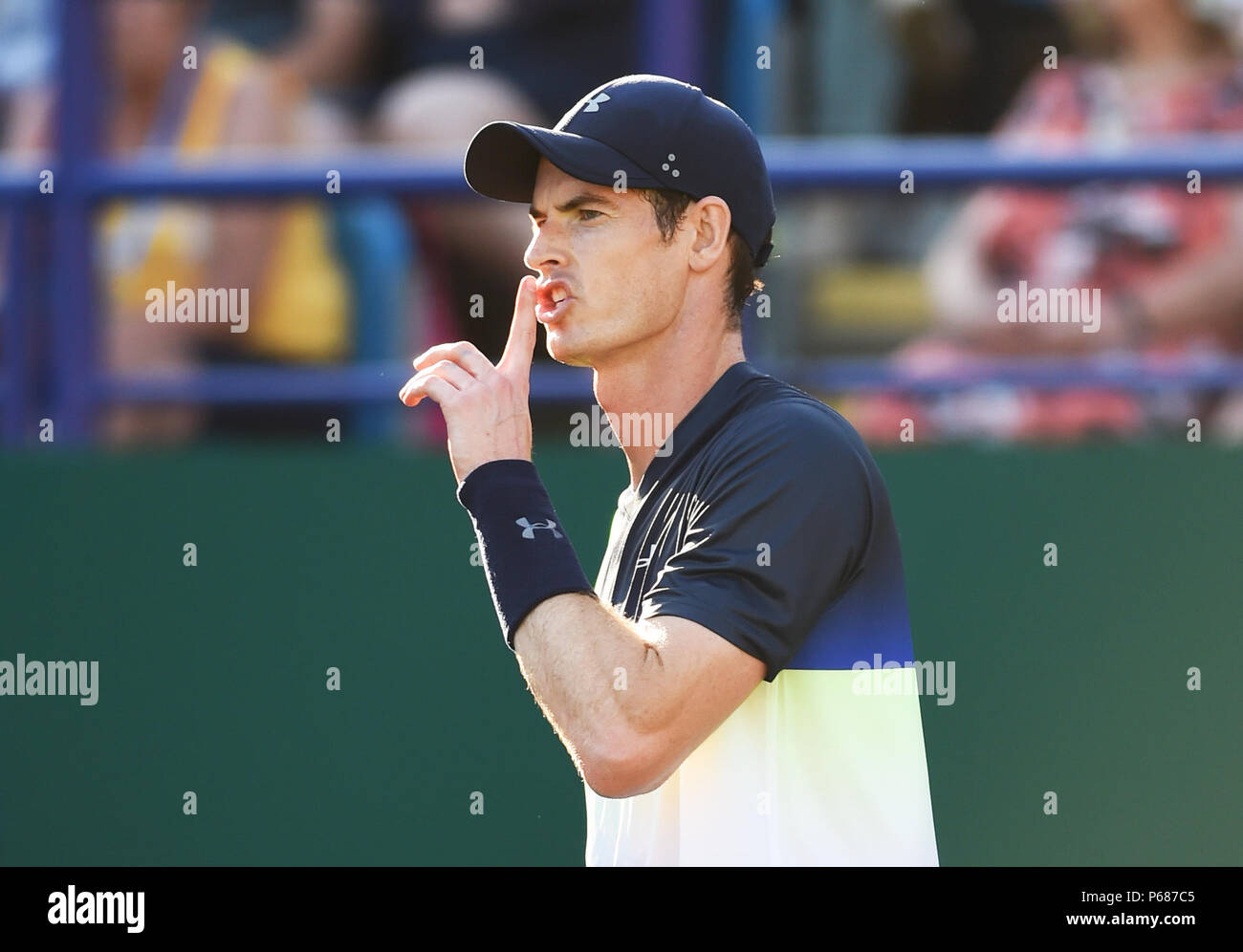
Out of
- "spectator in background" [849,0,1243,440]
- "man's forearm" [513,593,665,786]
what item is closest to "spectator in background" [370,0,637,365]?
"spectator in background" [849,0,1243,440]

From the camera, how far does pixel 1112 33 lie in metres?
5.87

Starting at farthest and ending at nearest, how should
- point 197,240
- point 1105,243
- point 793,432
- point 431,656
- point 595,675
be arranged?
1. point 1105,243
2. point 197,240
3. point 431,656
4. point 793,432
5. point 595,675

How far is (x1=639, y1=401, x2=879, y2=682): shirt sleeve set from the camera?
7.22 feet

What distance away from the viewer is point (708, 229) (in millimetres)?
2514

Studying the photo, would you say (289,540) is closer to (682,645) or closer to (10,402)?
(10,402)

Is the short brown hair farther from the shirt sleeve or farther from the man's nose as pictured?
the shirt sleeve

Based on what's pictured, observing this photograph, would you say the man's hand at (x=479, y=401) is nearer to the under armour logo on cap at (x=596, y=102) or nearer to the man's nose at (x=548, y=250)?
the man's nose at (x=548, y=250)

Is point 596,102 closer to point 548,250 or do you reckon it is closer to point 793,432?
point 548,250

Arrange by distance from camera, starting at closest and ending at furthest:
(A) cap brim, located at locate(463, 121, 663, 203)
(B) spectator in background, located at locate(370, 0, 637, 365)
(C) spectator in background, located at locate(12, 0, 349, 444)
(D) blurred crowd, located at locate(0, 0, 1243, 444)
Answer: (A) cap brim, located at locate(463, 121, 663, 203)
(C) spectator in background, located at locate(12, 0, 349, 444)
(D) blurred crowd, located at locate(0, 0, 1243, 444)
(B) spectator in background, located at locate(370, 0, 637, 365)

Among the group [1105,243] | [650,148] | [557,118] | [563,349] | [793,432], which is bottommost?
[793,432]

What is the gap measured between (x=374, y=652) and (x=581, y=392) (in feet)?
2.57

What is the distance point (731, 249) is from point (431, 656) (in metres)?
1.84

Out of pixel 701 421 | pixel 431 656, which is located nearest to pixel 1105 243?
pixel 431 656

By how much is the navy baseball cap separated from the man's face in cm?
6
